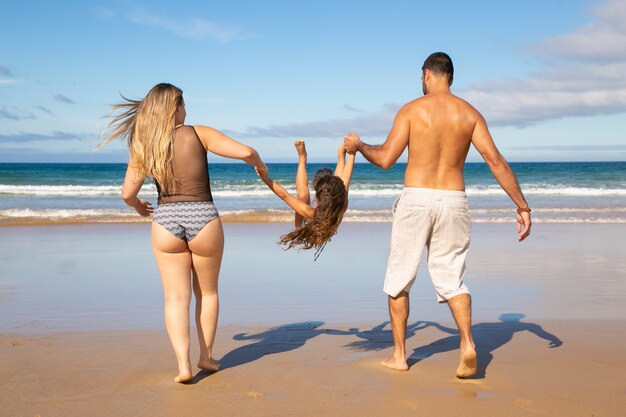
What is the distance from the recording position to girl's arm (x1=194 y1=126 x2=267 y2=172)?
423 cm

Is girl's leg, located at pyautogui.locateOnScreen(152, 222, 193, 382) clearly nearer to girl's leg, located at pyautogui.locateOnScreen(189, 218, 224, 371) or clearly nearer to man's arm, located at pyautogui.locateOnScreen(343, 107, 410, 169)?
girl's leg, located at pyautogui.locateOnScreen(189, 218, 224, 371)

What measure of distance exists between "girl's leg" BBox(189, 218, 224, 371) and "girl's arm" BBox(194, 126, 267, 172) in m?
0.45

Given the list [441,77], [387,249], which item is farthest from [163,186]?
[387,249]

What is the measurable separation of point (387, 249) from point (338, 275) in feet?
8.40

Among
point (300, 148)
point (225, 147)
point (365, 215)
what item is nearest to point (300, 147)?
point (300, 148)

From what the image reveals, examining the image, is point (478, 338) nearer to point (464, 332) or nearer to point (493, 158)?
point (464, 332)

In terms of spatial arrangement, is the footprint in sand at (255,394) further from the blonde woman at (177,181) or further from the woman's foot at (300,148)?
the woman's foot at (300,148)

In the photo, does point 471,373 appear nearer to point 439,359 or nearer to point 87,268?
point 439,359

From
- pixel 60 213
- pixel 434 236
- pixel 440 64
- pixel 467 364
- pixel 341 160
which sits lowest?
pixel 467 364

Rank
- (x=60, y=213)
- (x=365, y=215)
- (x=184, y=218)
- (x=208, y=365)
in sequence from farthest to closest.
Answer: (x=60, y=213), (x=365, y=215), (x=208, y=365), (x=184, y=218)

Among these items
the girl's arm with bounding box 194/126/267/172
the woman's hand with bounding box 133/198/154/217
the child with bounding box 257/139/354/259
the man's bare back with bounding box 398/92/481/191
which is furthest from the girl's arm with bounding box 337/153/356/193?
the woman's hand with bounding box 133/198/154/217

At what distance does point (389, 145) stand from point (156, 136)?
4.88 feet

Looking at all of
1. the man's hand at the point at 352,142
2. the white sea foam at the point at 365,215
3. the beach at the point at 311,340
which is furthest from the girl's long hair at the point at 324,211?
the white sea foam at the point at 365,215

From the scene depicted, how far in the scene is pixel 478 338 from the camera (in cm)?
569
